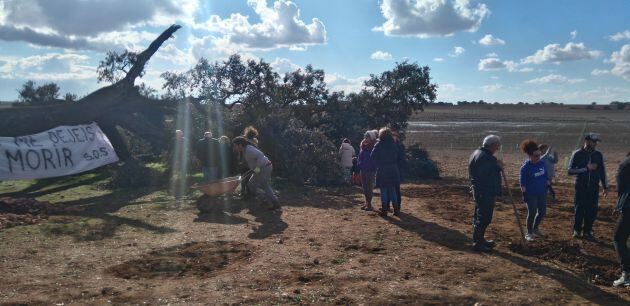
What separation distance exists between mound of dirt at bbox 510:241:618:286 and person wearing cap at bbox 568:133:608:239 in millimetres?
651

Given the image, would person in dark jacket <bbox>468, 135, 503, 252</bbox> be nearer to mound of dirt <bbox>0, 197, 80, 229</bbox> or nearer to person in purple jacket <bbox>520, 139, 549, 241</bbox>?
person in purple jacket <bbox>520, 139, 549, 241</bbox>

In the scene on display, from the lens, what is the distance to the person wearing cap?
8375mm

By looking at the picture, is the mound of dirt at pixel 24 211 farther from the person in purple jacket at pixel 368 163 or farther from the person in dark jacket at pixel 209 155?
the person in purple jacket at pixel 368 163

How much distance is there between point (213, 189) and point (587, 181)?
647 centimetres

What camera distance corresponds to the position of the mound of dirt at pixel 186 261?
6.55m

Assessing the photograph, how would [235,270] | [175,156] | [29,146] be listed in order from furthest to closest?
[175,156] < [29,146] < [235,270]

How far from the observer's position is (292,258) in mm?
7164

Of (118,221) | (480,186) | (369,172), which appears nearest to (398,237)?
(480,186)

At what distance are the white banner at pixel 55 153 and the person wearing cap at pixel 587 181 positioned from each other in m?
11.9

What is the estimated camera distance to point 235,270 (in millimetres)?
6605

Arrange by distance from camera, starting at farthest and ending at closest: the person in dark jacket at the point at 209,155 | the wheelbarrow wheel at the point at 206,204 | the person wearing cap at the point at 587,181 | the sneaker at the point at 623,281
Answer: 1. the person in dark jacket at the point at 209,155
2. the wheelbarrow wheel at the point at 206,204
3. the person wearing cap at the point at 587,181
4. the sneaker at the point at 623,281

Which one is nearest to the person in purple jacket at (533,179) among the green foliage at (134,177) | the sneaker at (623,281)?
the sneaker at (623,281)

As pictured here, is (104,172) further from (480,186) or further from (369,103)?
(480,186)

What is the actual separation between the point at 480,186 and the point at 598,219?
4.44m
